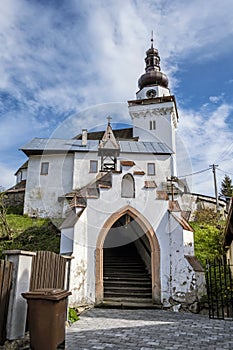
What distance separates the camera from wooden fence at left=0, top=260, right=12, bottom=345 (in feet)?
15.5

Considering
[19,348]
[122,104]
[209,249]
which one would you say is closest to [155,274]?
[209,249]

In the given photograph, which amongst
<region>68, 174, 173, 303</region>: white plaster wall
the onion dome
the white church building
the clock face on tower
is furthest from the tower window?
<region>68, 174, 173, 303</region>: white plaster wall

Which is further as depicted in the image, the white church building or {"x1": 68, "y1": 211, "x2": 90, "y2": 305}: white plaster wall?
the white church building

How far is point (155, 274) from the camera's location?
9914 millimetres

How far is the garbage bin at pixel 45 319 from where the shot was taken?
4.66m

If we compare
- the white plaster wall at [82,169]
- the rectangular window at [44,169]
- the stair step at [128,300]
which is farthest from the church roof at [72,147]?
the stair step at [128,300]

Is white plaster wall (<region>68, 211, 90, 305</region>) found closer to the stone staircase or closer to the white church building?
the white church building

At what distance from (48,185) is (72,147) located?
13.4ft

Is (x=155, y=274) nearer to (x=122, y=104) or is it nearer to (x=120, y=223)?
(x=120, y=223)

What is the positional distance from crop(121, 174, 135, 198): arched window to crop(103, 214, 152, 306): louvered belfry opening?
1.64 meters

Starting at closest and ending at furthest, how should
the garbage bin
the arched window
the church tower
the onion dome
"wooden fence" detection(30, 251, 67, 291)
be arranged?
the garbage bin → "wooden fence" detection(30, 251, 67, 291) → the arched window → the church tower → the onion dome

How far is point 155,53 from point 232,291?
36.3 m

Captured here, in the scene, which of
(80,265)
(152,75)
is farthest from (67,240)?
(152,75)

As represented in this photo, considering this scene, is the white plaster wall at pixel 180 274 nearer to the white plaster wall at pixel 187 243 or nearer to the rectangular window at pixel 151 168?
the white plaster wall at pixel 187 243
